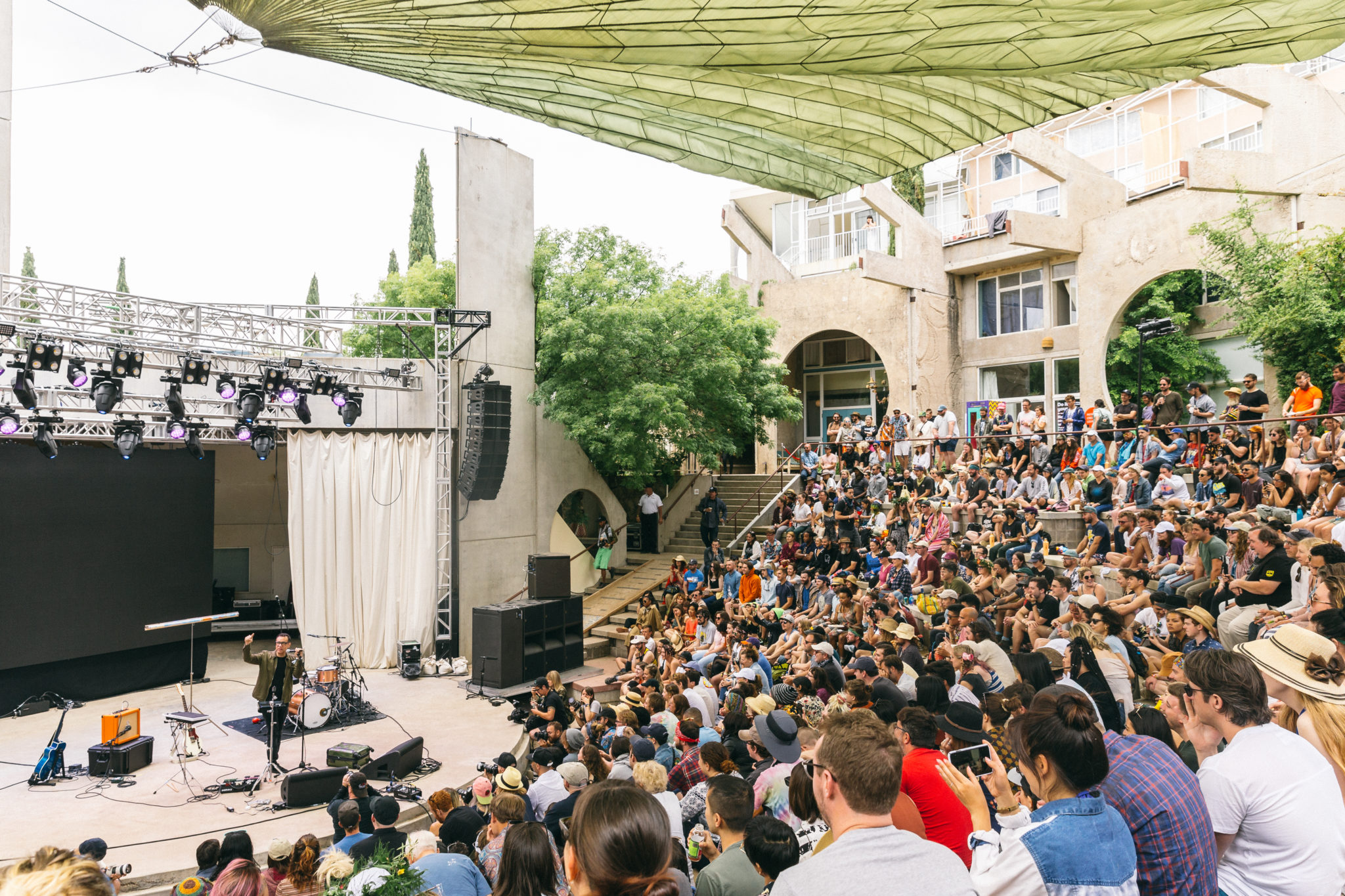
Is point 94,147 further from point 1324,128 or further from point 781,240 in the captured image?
point 1324,128

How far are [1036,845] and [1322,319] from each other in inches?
610

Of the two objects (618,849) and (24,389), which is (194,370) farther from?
(618,849)

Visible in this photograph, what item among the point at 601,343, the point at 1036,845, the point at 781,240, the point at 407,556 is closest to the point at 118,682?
the point at 407,556

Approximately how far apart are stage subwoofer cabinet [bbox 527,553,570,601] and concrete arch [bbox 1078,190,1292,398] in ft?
40.2

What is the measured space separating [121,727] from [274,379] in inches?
196

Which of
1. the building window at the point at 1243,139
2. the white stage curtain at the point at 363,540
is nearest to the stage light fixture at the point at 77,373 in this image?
the white stage curtain at the point at 363,540

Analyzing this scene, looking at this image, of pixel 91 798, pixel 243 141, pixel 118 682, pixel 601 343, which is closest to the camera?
pixel 91 798

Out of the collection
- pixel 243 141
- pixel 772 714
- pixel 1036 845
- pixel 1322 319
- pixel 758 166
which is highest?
pixel 243 141

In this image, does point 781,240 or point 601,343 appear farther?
point 781,240

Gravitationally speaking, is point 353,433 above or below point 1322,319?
below

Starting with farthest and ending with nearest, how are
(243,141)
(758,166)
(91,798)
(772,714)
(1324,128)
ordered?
(243,141), (1324,128), (91,798), (772,714), (758,166)

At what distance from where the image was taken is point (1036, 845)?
1.88 meters

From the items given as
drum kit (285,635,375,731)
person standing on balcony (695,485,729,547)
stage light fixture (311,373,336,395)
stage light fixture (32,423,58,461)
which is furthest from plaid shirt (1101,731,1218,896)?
person standing on balcony (695,485,729,547)

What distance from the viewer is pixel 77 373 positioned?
1020cm
